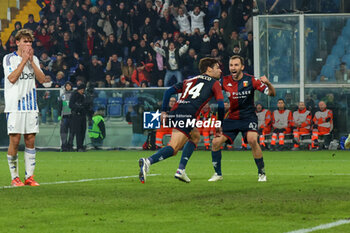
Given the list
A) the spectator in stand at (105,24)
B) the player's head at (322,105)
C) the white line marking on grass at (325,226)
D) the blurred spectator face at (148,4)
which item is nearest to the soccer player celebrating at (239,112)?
the white line marking on grass at (325,226)

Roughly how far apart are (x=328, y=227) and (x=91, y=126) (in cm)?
1868

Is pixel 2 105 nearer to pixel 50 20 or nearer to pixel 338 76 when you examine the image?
pixel 50 20

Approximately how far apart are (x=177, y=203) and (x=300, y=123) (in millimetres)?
15416

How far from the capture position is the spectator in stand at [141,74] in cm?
2655

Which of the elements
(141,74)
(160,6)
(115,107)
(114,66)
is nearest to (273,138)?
(115,107)

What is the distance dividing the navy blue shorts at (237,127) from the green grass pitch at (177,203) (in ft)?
2.18

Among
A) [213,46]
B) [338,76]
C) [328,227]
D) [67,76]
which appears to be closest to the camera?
[328,227]

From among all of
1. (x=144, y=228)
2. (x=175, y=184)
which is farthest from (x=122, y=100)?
(x=144, y=228)

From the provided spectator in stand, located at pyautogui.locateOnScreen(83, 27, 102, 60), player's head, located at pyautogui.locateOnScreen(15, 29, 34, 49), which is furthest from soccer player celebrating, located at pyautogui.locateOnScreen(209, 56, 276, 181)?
spectator in stand, located at pyautogui.locateOnScreen(83, 27, 102, 60)

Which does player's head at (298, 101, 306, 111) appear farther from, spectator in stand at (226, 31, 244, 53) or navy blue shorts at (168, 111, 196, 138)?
navy blue shorts at (168, 111, 196, 138)

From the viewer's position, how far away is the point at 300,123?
2322 centimetres

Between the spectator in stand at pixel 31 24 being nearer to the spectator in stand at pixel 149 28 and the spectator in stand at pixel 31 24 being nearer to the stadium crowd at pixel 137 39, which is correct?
the stadium crowd at pixel 137 39

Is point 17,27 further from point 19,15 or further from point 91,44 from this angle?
point 91,44

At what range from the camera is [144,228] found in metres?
6.43
